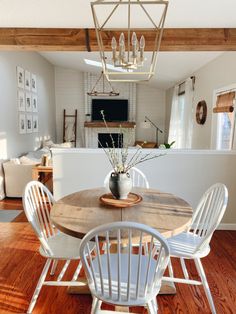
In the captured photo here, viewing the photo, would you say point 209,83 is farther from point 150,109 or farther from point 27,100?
point 150,109

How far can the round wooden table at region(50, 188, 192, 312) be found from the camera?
1.54 metres

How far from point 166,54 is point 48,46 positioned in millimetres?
2190

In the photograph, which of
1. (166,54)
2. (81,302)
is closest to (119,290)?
(81,302)

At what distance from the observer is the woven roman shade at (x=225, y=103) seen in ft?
10.7

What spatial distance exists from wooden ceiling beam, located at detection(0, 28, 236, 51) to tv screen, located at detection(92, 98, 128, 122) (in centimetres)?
524

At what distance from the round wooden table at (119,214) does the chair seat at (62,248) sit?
292mm

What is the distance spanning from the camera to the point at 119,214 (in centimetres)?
170

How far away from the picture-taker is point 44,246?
1.75 meters

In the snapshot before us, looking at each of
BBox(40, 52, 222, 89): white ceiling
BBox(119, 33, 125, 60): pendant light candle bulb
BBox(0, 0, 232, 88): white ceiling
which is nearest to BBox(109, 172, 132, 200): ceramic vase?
BBox(119, 33, 125, 60): pendant light candle bulb

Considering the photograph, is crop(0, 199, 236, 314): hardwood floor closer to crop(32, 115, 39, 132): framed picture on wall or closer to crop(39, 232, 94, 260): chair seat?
crop(39, 232, 94, 260): chair seat

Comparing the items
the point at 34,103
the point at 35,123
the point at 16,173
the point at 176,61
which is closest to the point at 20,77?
the point at 34,103

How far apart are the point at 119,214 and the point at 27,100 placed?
4.86 m

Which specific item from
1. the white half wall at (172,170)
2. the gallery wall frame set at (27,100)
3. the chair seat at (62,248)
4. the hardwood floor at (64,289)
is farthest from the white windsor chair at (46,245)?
the gallery wall frame set at (27,100)

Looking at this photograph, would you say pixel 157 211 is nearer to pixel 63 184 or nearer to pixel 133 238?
pixel 133 238
